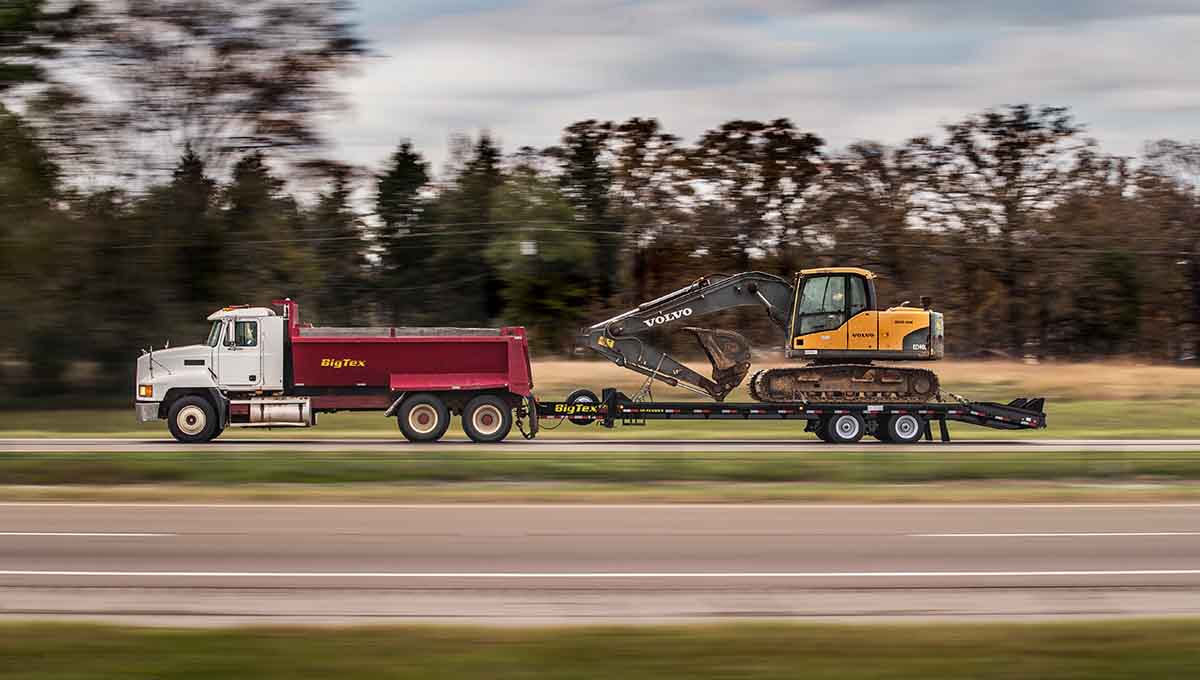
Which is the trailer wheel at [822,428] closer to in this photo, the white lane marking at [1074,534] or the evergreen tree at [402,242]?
the white lane marking at [1074,534]

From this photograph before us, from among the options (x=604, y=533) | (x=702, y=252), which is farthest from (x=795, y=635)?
(x=702, y=252)

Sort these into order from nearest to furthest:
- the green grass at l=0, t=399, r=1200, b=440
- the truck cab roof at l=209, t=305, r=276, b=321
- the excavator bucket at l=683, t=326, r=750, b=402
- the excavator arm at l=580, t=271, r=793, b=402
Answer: the truck cab roof at l=209, t=305, r=276, b=321 → the excavator arm at l=580, t=271, r=793, b=402 → the excavator bucket at l=683, t=326, r=750, b=402 → the green grass at l=0, t=399, r=1200, b=440

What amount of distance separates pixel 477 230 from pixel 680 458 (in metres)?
34.7

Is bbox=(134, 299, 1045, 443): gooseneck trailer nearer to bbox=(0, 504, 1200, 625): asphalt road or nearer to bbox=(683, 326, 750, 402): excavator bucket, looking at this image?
bbox=(683, 326, 750, 402): excavator bucket

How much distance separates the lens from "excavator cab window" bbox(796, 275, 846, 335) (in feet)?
91.8

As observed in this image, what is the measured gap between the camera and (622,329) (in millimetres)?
29297

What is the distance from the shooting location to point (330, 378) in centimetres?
2702

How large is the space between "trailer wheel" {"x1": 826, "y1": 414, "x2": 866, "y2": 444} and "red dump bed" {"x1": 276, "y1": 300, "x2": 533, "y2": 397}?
21.4 ft

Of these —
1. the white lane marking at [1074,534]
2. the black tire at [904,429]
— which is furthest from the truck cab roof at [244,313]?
the white lane marking at [1074,534]

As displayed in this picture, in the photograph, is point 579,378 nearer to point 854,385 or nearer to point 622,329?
point 622,329

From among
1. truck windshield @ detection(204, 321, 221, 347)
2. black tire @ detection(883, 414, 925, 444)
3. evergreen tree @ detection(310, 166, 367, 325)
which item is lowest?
black tire @ detection(883, 414, 925, 444)

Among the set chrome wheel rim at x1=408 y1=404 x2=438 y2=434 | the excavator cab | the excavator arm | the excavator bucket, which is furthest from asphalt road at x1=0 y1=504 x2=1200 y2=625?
the excavator bucket

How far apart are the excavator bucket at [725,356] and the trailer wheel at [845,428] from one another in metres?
2.85

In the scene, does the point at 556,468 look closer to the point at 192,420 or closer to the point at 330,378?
the point at 330,378
